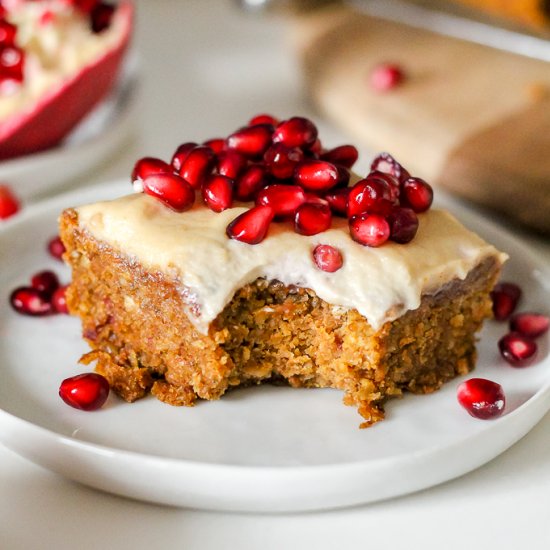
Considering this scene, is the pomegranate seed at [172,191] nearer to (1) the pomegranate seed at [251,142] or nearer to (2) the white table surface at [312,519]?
(1) the pomegranate seed at [251,142]

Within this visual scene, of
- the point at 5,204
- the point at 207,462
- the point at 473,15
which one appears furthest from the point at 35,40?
the point at 207,462

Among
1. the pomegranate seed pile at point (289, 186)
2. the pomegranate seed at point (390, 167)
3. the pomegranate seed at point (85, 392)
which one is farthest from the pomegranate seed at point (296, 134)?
the pomegranate seed at point (85, 392)

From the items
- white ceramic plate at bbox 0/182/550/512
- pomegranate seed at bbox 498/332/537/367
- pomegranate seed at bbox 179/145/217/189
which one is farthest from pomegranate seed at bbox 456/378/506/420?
pomegranate seed at bbox 179/145/217/189

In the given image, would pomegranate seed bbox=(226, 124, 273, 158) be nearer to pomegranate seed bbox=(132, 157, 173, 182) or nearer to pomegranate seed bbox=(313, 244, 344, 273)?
pomegranate seed bbox=(132, 157, 173, 182)

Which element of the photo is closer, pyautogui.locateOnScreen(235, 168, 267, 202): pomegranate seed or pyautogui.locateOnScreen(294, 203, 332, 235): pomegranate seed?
pyautogui.locateOnScreen(294, 203, 332, 235): pomegranate seed

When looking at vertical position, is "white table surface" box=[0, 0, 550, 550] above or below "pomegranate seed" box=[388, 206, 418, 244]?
below

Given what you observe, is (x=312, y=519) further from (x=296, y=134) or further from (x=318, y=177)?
(x=296, y=134)

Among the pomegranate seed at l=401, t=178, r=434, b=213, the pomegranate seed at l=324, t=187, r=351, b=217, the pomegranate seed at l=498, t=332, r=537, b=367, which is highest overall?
the pomegranate seed at l=324, t=187, r=351, b=217
